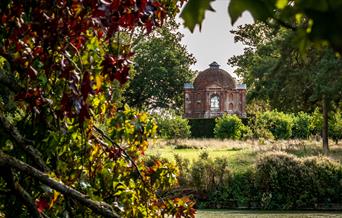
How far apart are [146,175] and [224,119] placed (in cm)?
3784

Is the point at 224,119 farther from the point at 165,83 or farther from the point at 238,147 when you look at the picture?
the point at 165,83

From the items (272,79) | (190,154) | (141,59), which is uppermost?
(141,59)

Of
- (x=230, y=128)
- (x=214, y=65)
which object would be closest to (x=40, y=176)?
(x=230, y=128)

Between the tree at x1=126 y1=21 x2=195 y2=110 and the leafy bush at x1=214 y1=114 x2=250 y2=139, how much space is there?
65.4 feet

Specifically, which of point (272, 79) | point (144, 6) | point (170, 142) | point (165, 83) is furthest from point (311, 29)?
point (165, 83)

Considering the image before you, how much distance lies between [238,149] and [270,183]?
A: 393 inches

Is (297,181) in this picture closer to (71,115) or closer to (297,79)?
(297,79)

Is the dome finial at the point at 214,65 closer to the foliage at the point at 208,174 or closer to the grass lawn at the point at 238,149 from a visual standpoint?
the grass lawn at the point at 238,149

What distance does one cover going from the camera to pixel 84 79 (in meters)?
2.71

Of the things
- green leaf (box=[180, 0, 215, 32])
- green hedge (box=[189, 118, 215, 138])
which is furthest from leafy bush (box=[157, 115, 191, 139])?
green leaf (box=[180, 0, 215, 32])

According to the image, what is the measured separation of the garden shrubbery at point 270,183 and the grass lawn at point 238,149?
101cm

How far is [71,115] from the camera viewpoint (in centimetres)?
299

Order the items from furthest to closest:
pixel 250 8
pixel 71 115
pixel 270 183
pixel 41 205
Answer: pixel 270 183, pixel 41 205, pixel 71 115, pixel 250 8

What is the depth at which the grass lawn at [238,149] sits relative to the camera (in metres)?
28.0
